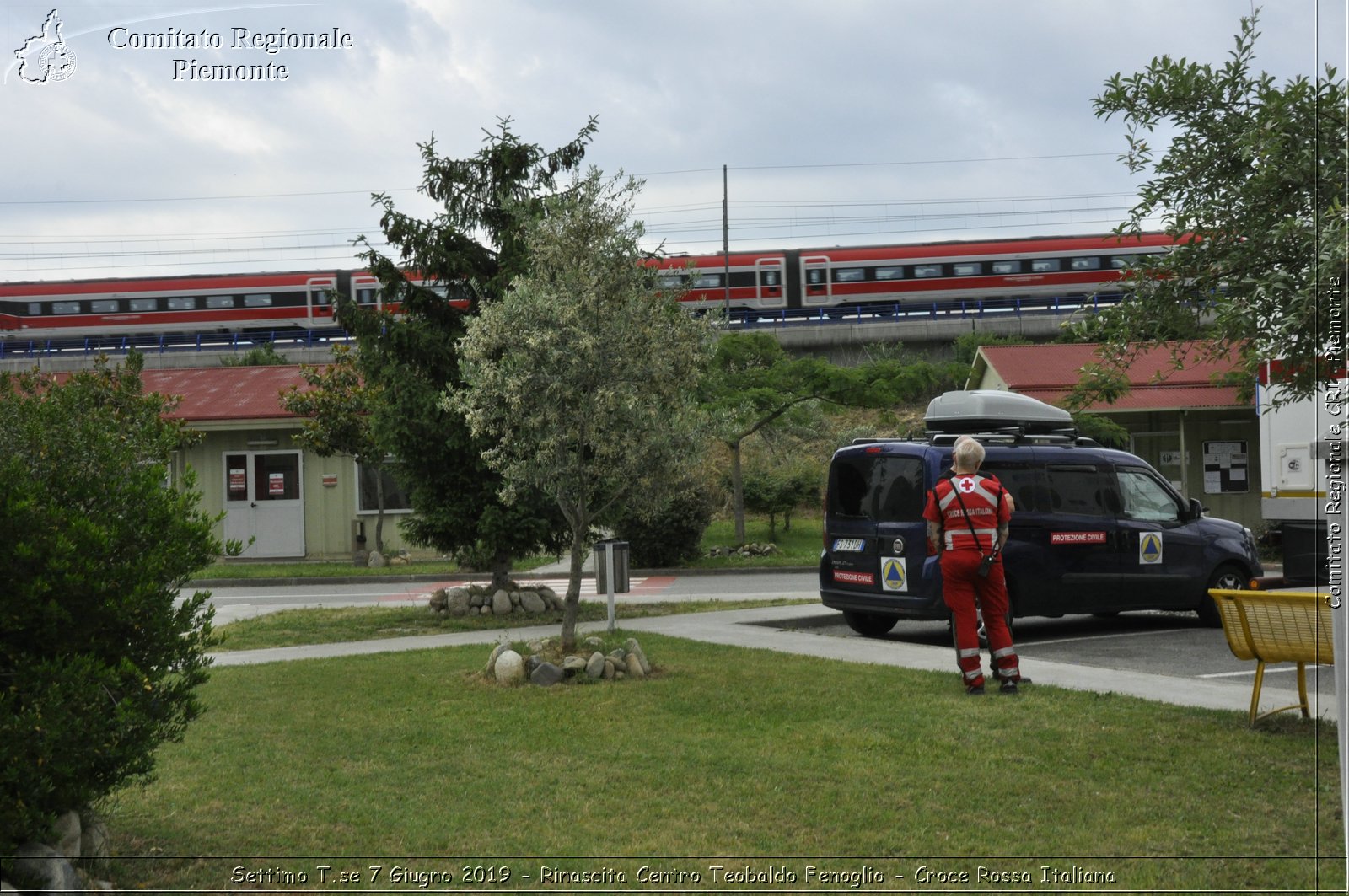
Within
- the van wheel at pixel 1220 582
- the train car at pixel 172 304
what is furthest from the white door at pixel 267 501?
the van wheel at pixel 1220 582

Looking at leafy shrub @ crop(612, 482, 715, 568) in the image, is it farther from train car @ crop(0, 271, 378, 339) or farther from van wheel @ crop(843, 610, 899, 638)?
train car @ crop(0, 271, 378, 339)

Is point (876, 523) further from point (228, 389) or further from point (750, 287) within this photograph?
point (750, 287)

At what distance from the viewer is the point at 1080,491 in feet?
40.7

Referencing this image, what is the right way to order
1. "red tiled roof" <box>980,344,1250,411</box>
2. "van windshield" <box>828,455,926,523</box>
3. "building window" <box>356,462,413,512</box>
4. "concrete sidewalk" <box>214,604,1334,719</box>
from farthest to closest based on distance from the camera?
"building window" <box>356,462,413,512</box> → "red tiled roof" <box>980,344,1250,411</box> → "van windshield" <box>828,455,926,523</box> → "concrete sidewalk" <box>214,604,1334,719</box>

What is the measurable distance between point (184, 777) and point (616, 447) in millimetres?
4309

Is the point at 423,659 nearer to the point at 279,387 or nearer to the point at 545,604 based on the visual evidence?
the point at 545,604

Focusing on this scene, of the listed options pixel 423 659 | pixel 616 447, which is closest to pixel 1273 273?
pixel 616 447

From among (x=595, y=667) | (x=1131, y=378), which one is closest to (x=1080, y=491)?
(x=595, y=667)

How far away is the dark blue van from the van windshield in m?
0.01

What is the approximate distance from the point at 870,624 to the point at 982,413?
2522 millimetres

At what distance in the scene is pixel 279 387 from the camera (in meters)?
28.8

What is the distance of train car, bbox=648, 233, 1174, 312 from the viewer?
4069cm

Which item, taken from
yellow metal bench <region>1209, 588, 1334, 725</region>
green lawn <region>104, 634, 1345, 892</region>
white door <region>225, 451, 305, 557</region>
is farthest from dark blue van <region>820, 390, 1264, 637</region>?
white door <region>225, 451, 305, 557</region>

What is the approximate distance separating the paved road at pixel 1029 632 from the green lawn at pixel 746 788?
2.80 feet
